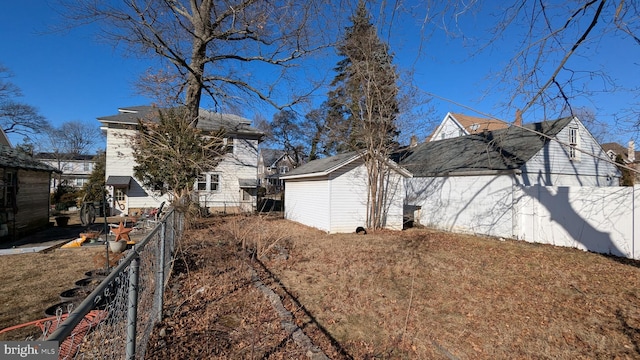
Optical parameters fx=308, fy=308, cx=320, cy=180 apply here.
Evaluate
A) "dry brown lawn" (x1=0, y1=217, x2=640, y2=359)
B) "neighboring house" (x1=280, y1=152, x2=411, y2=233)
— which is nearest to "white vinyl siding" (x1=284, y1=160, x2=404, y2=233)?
"neighboring house" (x1=280, y1=152, x2=411, y2=233)

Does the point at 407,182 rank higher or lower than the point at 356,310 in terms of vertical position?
higher

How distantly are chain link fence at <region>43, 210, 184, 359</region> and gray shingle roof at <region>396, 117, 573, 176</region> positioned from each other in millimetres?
10278

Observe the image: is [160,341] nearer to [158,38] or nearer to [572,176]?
[158,38]

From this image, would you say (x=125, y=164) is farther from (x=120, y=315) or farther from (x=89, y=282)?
(x=120, y=315)

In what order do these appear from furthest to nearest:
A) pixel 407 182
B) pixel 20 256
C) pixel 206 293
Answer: pixel 407 182
pixel 20 256
pixel 206 293

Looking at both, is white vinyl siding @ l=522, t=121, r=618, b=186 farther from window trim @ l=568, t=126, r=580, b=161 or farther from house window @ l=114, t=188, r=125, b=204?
house window @ l=114, t=188, r=125, b=204

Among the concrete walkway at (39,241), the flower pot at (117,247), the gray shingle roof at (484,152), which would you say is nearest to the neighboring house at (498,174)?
the gray shingle roof at (484,152)

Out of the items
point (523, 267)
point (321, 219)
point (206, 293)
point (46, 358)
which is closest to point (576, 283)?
point (523, 267)

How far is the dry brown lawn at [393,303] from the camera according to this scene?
12.2 ft

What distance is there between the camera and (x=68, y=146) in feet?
151

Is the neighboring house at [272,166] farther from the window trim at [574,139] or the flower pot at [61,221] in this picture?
the window trim at [574,139]

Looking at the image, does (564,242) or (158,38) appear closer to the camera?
(564,242)

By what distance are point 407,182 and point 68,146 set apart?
51.3 meters

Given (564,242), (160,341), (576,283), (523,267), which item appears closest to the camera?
(160,341)
